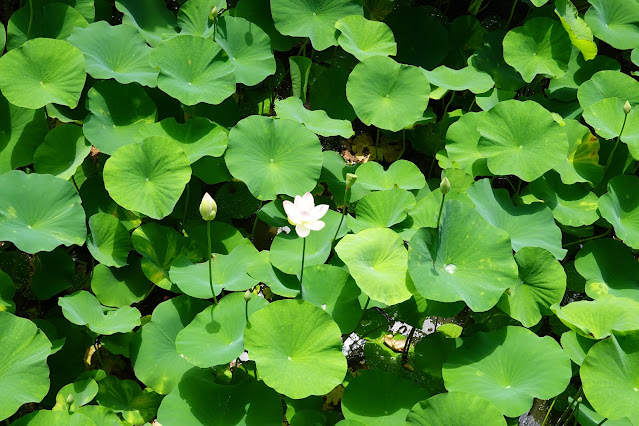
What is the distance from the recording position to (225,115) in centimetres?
262

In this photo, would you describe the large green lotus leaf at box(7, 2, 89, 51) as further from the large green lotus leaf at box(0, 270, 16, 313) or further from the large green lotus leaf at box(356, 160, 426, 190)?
the large green lotus leaf at box(356, 160, 426, 190)

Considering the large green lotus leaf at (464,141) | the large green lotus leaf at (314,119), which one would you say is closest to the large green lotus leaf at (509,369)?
the large green lotus leaf at (464,141)

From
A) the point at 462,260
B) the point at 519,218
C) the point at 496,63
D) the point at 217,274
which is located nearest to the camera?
the point at 462,260

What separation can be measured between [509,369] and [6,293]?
1695 mm

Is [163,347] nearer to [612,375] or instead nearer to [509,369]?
[509,369]

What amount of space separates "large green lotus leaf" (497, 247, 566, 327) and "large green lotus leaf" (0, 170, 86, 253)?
1.50 metres

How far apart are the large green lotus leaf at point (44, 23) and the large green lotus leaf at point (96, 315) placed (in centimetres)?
113

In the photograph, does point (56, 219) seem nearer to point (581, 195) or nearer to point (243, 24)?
point (243, 24)

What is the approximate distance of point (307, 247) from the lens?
2.20 m

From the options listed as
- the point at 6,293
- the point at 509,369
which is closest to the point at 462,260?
the point at 509,369

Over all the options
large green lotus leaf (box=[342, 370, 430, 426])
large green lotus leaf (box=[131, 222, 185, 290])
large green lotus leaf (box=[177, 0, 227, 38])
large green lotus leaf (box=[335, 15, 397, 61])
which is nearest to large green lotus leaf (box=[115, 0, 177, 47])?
large green lotus leaf (box=[177, 0, 227, 38])

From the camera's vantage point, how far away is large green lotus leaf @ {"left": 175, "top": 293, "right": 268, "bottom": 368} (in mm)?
1876

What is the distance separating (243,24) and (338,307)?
134cm

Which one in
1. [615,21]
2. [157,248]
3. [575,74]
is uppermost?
[615,21]
